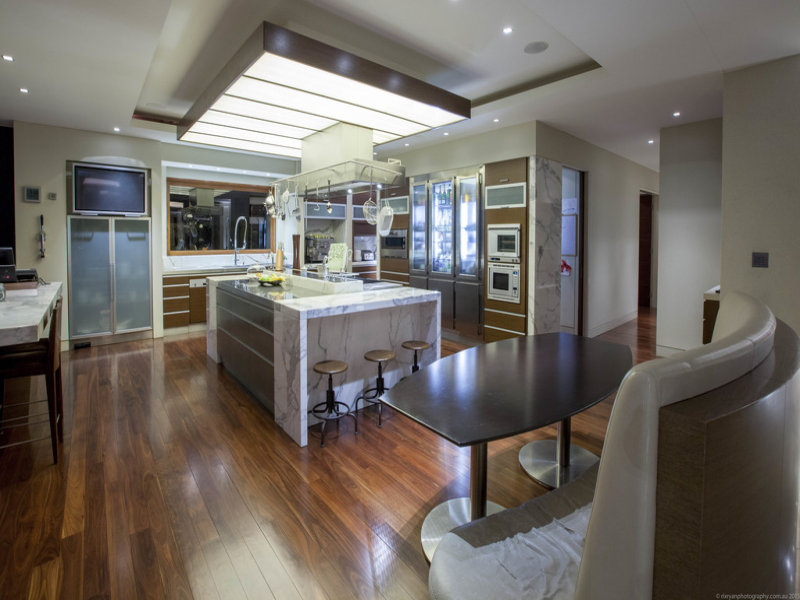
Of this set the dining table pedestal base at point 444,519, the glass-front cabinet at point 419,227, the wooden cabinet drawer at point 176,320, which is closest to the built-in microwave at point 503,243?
the glass-front cabinet at point 419,227

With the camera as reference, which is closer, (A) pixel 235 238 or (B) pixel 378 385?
(B) pixel 378 385

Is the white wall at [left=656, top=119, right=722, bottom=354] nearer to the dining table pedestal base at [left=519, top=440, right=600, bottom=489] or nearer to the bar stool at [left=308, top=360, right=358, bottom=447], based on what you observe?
the dining table pedestal base at [left=519, top=440, right=600, bottom=489]

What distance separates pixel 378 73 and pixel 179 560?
3275 mm

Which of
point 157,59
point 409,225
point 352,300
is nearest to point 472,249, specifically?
point 409,225

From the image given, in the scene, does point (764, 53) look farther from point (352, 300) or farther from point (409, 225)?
point (409, 225)

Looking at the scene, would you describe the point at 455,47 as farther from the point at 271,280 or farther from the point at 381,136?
the point at 271,280

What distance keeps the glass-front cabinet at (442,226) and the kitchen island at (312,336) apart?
2045 millimetres

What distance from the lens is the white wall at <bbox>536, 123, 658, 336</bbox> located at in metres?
5.74

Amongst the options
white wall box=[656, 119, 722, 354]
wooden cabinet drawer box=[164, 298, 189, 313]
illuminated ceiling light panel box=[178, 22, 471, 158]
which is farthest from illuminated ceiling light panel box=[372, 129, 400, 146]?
wooden cabinet drawer box=[164, 298, 189, 313]

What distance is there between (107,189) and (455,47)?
16.1 feet

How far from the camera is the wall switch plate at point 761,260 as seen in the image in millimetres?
3406

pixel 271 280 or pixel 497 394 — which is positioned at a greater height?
pixel 271 280

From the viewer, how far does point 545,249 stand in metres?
5.20

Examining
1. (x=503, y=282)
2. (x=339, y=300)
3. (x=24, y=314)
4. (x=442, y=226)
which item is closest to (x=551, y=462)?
(x=339, y=300)
